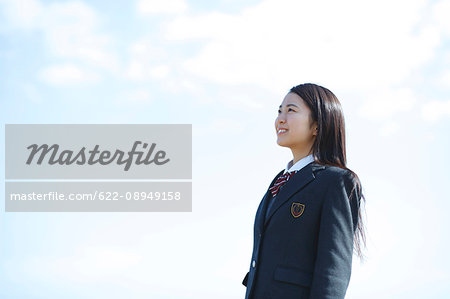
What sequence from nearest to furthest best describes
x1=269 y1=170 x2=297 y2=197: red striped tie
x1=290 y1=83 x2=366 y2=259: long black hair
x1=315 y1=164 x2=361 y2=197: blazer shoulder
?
x1=315 y1=164 x2=361 y2=197: blazer shoulder
x1=290 y1=83 x2=366 y2=259: long black hair
x1=269 y1=170 x2=297 y2=197: red striped tie

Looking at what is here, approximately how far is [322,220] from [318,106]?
69cm

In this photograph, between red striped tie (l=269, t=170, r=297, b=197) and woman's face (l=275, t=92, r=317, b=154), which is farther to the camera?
red striped tie (l=269, t=170, r=297, b=197)

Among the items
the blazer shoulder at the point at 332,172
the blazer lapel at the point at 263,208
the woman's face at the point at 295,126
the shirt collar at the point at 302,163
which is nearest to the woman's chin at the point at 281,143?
the woman's face at the point at 295,126

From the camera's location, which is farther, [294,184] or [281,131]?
[281,131]

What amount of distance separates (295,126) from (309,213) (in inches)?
20.9

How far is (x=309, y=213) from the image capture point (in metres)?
3.00

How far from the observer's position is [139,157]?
9562 millimetres

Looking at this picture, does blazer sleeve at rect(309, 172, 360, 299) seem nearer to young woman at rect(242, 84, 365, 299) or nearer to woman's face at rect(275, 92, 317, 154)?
young woman at rect(242, 84, 365, 299)

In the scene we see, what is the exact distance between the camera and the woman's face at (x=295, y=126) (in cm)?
323

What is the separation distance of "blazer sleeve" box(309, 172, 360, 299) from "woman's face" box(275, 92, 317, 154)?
33 cm

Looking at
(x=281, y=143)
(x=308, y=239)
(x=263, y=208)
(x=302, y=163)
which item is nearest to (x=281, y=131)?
(x=281, y=143)

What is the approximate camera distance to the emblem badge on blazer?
302cm

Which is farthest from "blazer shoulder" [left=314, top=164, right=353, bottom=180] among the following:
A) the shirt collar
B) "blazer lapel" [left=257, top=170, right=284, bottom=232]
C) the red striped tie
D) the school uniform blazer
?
"blazer lapel" [left=257, top=170, right=284, bottom=232]

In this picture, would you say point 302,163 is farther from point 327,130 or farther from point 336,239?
point 336,239
